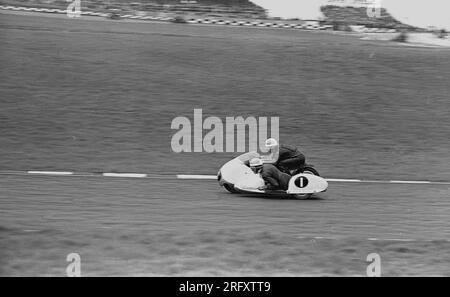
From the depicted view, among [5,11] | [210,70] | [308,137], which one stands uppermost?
[5,11]

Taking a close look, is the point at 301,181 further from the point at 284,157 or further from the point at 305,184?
the point at 284,157

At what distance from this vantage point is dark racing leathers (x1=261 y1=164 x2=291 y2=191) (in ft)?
33.7

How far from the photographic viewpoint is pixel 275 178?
33.8 feet

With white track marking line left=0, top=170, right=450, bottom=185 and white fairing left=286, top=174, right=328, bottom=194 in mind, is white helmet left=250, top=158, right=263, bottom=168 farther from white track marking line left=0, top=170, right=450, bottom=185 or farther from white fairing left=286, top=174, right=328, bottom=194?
white track marking line left=0, top=170, right=450, bottom=185

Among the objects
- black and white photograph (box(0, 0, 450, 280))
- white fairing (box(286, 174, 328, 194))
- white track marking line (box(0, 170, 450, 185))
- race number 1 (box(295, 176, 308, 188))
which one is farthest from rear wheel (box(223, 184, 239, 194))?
white track marking line (box(0, 170, 450, 185))

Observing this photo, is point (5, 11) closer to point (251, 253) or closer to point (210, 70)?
point (210, 70)

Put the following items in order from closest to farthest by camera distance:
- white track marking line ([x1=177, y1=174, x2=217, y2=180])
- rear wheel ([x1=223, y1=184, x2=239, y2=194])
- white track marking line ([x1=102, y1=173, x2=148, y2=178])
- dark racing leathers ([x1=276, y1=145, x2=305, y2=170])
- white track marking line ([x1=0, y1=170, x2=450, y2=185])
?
dark racing leathers ([x1=276, y1=145, x2=305, y2=170])
rear wheel ([x1=223, y1=184, x2=239, y2=194])
white track marking line ([x1=0, y1=170, x2=450, y2=185])
white track marking line ([x1=102, y1=173, x2=148, y2=178])
white track marking line ([x1=177, y1=174, x2=217, y2=180])

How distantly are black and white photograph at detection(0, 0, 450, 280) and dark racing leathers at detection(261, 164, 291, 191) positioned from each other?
0.8 inches

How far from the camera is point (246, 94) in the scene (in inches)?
809

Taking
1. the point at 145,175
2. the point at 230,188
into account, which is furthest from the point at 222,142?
the point at 230,188

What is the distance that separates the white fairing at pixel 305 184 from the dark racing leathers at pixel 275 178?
0.09 metres

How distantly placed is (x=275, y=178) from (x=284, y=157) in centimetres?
38

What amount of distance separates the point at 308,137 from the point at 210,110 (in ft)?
9.71
